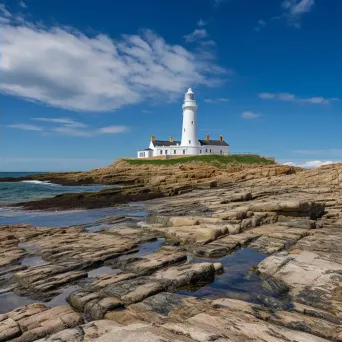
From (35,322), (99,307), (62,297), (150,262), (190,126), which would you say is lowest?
(62,297)

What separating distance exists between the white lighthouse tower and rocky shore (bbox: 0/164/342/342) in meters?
77.6

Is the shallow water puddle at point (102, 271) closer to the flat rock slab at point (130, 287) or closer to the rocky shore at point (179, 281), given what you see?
the rocky shore at point (179, 281)

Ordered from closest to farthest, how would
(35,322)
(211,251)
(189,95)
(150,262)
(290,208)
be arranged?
(35,322), (150,262), (211,251), (290,208), (189,95)

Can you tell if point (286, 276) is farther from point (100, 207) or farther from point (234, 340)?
point (100, 207)

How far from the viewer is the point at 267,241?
1508cm

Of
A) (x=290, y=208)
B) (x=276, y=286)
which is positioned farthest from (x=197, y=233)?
(x=290, y=208)

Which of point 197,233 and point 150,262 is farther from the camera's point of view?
point 197,233

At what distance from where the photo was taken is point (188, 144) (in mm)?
98062

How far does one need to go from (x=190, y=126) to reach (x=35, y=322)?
303ft

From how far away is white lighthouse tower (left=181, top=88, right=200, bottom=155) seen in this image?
97375 mm

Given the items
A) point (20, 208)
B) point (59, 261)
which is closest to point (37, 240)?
point (59, 261)

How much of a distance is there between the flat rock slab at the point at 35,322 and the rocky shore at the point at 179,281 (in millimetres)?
25

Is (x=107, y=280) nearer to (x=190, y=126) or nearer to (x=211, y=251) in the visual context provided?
(x=211, y=251)

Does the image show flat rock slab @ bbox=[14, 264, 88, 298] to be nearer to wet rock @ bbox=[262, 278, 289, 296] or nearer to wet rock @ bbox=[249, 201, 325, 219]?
wet rock @ bbox=[262, 278, 289, 296]
